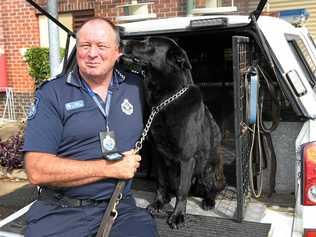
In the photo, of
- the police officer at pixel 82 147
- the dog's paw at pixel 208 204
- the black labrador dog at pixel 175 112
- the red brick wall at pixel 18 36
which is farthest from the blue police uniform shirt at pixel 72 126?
the red brick wall at pixel 18 36

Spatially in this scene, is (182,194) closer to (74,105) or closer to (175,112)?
(175,112)

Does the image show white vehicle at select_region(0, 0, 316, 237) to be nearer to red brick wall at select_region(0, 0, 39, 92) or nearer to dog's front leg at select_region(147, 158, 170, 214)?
dog's front leg at select_region(147, 158, 170, 214)

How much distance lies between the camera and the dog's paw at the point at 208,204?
3223mm

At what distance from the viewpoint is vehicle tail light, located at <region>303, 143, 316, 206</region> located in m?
2.41

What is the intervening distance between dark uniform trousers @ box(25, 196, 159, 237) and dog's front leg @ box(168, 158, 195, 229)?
409 millimetres

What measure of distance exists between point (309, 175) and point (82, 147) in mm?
1162

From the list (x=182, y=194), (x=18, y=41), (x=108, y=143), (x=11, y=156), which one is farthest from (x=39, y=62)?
(x=108, y=143)

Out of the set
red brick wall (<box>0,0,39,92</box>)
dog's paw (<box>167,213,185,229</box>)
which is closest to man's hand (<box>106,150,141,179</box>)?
dog's paw (<box>167,213,185,229</box>)

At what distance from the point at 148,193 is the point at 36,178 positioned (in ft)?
4.42

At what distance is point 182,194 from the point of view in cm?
308

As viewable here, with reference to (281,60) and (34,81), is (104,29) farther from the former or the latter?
(34,81)

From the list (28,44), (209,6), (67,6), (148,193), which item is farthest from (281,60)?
(28,44)

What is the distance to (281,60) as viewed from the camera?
2947mm

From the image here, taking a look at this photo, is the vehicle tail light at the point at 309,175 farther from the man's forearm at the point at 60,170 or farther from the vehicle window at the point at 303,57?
the vehicle window at the point at 303,57
